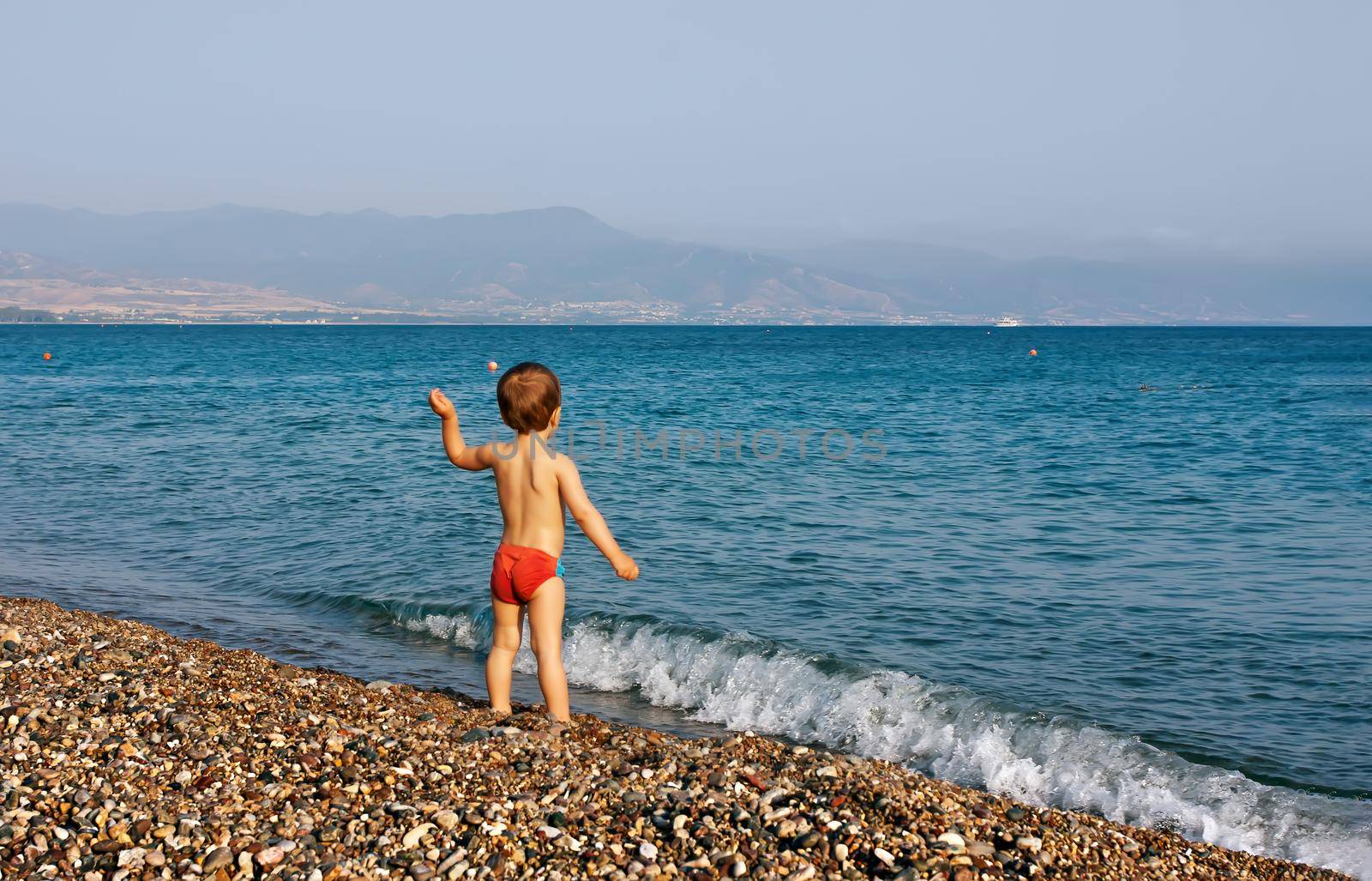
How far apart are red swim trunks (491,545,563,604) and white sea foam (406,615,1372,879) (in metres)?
3.05

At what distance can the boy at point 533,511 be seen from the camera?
20.0 feet

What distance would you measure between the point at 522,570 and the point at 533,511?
353 mm

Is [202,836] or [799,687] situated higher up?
[202,836]

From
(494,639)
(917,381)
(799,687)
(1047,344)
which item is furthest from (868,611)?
(1047,344)

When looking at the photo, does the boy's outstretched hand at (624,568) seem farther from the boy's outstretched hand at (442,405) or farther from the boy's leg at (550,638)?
the boy's outstretched hand at (442,405)

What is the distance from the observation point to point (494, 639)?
22.4 ft

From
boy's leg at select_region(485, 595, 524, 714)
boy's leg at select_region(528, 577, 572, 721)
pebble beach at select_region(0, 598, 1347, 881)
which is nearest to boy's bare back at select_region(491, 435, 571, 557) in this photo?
boy's leg at select_region(528, 577, 572, 721)

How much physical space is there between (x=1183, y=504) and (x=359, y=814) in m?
15.7

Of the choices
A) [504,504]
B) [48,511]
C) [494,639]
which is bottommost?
[48,511]

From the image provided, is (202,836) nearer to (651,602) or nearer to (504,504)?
(504,504)

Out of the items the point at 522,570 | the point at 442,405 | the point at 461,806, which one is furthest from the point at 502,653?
the point at 461,806

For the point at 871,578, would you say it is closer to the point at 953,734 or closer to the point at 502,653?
the point at 953,734

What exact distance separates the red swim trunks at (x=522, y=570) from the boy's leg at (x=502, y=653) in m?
0.16

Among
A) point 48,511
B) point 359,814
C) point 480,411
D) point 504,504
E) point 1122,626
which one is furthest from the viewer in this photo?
point 480,411
